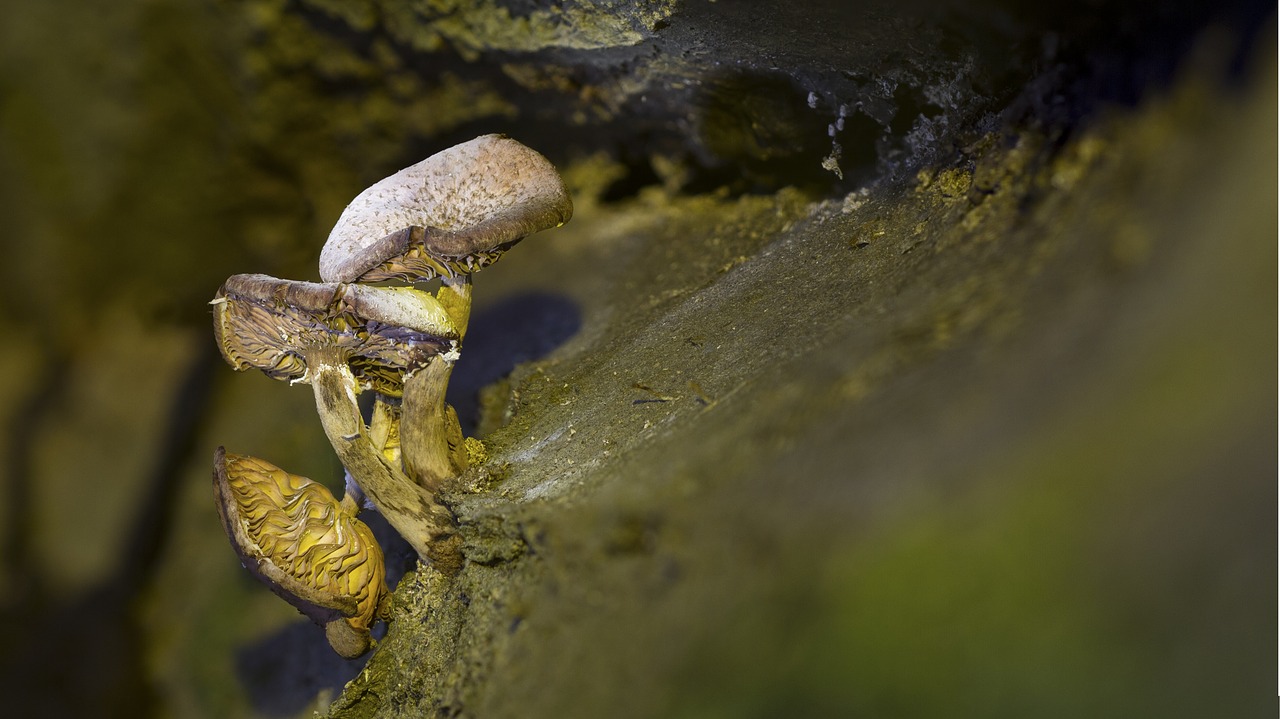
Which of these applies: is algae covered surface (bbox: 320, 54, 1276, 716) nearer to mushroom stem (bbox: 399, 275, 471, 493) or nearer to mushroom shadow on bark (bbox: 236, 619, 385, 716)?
mushroom stem (bbox: 399, 275, 471, 493)

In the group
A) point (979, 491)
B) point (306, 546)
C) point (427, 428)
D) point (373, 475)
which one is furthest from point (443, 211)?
point (979, 491)

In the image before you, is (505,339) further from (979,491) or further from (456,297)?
(979,491)

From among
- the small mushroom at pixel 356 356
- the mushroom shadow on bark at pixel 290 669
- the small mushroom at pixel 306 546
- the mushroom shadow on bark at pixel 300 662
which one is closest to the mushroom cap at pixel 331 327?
the small mushroom at pixel 356 356

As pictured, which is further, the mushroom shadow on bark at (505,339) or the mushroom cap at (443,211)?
the mushroom shadow on bark at (505,339)

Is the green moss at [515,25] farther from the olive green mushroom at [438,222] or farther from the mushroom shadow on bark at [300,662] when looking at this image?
the mushroom shadow on bark at [300,662]

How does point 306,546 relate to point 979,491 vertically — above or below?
below

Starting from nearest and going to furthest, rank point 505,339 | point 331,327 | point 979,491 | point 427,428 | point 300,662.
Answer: point 979,491 → point 331,327 → point 427,428 → point 300,662 → point 505,339

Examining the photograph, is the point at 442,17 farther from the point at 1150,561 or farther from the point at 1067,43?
the point at 1150,561

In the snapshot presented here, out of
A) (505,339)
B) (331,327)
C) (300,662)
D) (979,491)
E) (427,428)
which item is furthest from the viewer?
(505,339)

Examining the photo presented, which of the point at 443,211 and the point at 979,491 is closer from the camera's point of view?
the point at 979,491
